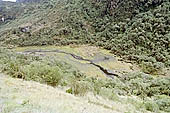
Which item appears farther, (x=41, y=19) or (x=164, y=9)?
(x=41, y=19)

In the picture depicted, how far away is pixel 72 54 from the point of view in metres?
39.2

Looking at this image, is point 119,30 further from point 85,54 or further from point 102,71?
point 102,71

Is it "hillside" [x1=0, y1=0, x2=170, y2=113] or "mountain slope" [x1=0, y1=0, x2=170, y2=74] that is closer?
"hillside" [x1=0, y1=0, x2=170, y2=113]

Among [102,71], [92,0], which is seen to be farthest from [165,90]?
[92,0]

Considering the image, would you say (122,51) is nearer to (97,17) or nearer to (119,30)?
Result: (119,30)

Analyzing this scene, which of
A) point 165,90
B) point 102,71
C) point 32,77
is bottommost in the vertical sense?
point 102,71

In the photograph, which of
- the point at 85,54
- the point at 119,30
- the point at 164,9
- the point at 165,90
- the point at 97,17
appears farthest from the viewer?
the point at 97,17

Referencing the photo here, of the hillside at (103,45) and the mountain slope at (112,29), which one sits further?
the mountain slope at (112,29)

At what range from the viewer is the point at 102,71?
30.3 meters

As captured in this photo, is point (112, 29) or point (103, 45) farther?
point (112, 29)

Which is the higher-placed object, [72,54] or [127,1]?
[127,1]

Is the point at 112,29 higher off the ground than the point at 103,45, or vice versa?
the point at 112,29

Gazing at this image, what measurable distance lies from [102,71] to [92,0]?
34580 millimetres

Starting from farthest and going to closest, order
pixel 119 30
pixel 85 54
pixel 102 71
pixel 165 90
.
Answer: pixel 119 30 < pixel 85 54 < pixel 102 71 < pixel 165 90
